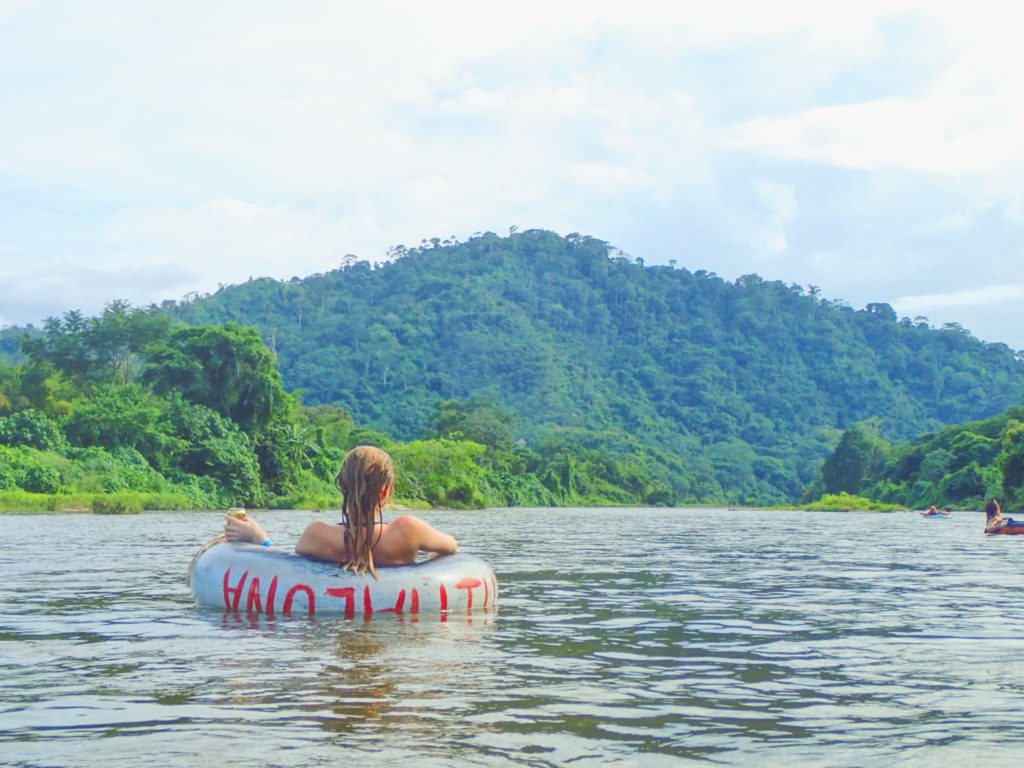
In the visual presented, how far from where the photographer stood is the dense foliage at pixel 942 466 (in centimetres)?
6109

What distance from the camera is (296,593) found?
31.0 feet

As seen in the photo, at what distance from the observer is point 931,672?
7082 mm

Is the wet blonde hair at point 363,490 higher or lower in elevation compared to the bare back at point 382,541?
higher

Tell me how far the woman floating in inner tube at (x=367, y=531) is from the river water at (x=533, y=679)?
0.58 m

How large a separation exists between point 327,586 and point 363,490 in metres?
0.97

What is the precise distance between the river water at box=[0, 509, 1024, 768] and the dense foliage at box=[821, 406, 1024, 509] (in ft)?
171

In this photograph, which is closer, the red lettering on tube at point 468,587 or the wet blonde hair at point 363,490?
the wet blonde hair at point 363,490

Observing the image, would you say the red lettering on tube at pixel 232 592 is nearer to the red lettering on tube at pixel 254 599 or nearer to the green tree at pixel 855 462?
the red lettering on tube at pixel 254 599

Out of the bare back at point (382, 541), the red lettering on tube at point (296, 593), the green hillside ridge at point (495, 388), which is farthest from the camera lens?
the green hillside ridge at point (495, 388)

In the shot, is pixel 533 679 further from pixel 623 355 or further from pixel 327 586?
pixel 623 355

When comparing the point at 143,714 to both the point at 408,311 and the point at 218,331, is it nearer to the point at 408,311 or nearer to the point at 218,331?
the point at 218,331

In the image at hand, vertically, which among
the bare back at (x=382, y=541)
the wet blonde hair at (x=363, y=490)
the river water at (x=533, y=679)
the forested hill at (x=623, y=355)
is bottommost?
the river water at (x=533, y=679)

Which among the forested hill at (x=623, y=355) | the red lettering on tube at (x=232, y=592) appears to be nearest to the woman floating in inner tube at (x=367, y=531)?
the red lettering on tube at (x=232, y=592)

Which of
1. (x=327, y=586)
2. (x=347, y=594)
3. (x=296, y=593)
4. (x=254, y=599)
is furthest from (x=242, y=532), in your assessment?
(x=347, y=594)
